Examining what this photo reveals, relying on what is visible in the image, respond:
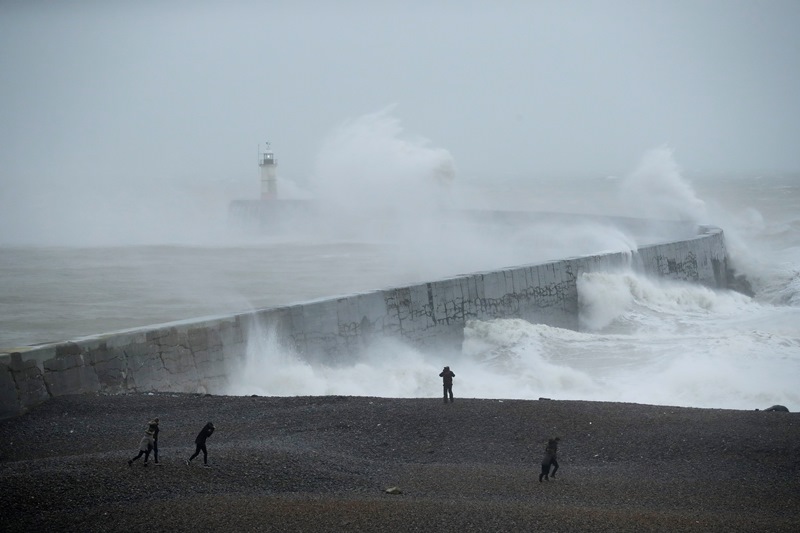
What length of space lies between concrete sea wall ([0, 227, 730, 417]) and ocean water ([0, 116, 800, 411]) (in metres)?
0.25

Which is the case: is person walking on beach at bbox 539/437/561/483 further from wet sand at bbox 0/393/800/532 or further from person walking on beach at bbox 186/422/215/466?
person walking on beach at bbox 186/422/215/466

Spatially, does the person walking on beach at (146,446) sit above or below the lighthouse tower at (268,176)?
below

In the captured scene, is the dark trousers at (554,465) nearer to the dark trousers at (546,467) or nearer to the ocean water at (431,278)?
the dark trousers at (546,467)

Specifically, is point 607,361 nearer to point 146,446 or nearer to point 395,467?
point 395,467

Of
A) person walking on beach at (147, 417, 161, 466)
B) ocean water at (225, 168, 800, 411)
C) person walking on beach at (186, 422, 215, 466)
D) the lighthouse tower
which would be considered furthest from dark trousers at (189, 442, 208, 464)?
the lighthouse tower

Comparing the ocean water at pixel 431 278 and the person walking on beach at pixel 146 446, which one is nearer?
the person walking on beach at pixel 146 446

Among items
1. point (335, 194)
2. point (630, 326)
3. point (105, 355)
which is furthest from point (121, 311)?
point (335, 194)

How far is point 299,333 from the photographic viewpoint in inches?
429

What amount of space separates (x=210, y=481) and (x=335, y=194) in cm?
3136

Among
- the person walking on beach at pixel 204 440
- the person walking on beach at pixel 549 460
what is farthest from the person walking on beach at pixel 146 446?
the person walking on beach at pixel 549 460

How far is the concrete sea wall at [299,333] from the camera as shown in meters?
8.38

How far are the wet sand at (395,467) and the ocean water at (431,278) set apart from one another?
7.68 feet

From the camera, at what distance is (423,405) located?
8.45 meters

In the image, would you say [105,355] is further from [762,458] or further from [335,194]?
[335,194]
